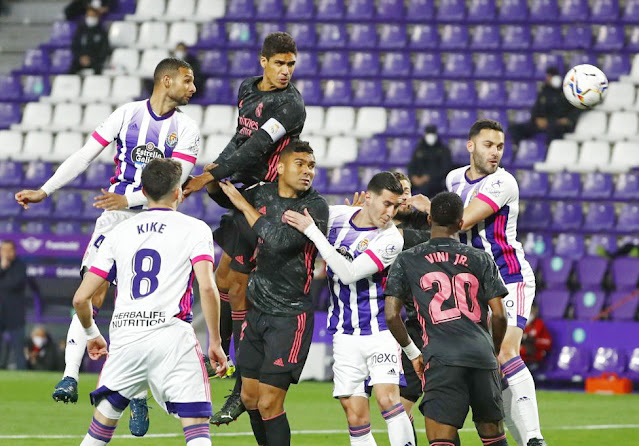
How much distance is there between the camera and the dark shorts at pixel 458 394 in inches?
274

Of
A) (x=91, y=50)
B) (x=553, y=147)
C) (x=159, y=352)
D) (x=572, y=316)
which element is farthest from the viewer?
(x=91, y=50)

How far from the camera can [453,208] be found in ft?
23.5

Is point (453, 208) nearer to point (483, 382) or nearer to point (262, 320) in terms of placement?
point (483, 382)

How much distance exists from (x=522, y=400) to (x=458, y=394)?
177cm

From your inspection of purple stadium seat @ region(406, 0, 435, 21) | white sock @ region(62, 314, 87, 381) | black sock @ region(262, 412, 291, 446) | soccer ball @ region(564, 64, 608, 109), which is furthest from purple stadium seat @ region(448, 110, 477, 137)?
black sock @ region(262, 412, 291, 446)

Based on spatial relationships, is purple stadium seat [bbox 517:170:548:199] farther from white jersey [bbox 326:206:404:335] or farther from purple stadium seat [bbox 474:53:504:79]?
white jersey [bbox 326:206:404:335]

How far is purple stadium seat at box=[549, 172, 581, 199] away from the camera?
17938mm

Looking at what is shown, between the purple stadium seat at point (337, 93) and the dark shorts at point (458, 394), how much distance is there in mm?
13459

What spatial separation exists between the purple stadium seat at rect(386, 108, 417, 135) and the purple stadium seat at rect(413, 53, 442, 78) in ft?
2.54

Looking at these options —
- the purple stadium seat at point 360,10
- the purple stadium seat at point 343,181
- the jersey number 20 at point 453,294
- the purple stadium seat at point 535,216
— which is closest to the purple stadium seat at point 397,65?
the purple stadium seat at point 360,10

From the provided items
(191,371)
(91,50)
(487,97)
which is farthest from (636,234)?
(191,371)

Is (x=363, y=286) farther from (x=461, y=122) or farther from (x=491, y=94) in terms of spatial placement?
(x=491, y=94)

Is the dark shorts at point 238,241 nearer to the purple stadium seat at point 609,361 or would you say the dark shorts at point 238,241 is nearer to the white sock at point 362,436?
the white sock at point 362,436

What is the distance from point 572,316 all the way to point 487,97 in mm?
4638
